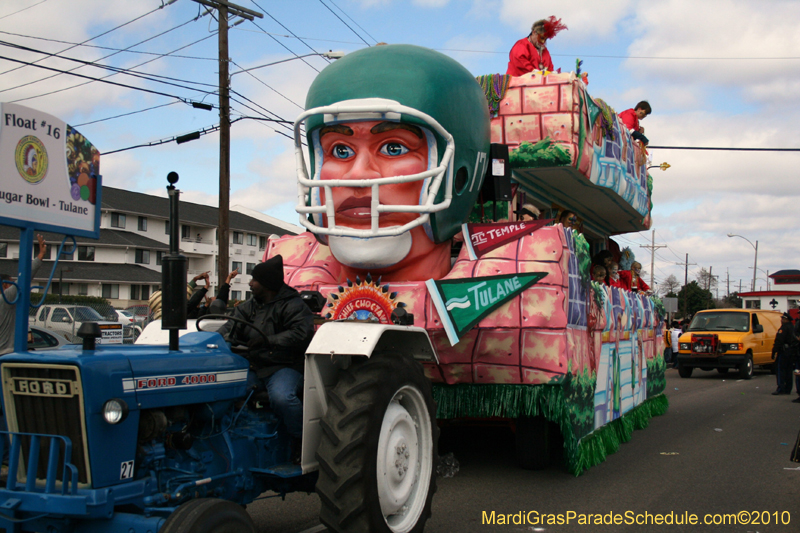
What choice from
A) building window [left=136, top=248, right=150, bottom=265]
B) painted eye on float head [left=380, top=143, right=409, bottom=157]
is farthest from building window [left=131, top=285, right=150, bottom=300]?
painted eye on float head [left=380, top=143, right=409, bottom=157]

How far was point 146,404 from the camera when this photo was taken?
3299 millimetres

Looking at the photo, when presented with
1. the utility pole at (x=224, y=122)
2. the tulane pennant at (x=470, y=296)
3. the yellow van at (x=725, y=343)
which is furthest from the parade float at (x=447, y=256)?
the yellow van at (x=725, y=343)

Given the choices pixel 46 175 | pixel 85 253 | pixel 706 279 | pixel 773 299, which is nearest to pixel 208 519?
pixel 46 175

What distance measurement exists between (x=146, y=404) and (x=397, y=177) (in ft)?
8.84

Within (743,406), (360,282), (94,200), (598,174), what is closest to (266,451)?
(94,200)

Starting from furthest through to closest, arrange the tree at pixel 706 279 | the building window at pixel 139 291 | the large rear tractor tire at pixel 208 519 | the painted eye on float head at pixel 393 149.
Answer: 1. the tree at pixel 706 279
2. the building window at pixel 139 291
3. the painted eye on float head at pixel 393 149
4. the large rear tractor tire at pixel 208 519

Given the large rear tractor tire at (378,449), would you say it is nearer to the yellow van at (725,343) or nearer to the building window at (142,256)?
the yellow van at (725,343)

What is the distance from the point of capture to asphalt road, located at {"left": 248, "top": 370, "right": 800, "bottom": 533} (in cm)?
497

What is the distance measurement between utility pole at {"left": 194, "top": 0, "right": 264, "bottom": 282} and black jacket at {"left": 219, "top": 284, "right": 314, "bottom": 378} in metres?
9.66

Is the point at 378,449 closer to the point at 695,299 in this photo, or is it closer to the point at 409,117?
the point at 409,117

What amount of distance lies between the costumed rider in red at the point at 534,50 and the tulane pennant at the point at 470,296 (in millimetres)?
2919

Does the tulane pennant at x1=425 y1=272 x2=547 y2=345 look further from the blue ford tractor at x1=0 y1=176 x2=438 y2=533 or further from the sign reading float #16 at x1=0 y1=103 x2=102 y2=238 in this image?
the sign reading float #16 at x1=0 y1=103 x2=102 y2=238

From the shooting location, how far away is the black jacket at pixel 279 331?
13.4 feet

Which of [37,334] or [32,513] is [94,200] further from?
[37,334]
